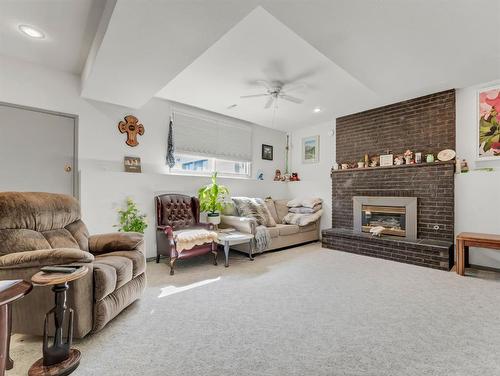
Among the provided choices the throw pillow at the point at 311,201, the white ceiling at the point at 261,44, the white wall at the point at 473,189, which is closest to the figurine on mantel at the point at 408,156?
the white wall at the point at 473,189

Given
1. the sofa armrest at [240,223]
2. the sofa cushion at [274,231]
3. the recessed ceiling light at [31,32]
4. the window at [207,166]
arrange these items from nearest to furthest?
the recessed ceiling light at [31,32]
the sofa armrest at [240,223]
the sofa cushion at [274,231]
the window at [207,166]

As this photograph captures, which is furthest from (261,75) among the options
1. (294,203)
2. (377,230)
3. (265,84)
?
(377,230)

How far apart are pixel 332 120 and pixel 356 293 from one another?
382 centimetres

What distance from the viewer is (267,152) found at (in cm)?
595

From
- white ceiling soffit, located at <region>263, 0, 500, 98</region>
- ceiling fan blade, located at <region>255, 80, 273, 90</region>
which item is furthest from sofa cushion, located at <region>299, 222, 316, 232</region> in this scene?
white ceiling soffit, located at <region>263, 0, 500, 98</region>

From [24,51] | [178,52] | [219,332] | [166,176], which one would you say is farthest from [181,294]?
[24,51]

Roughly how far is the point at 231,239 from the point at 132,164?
194 cm

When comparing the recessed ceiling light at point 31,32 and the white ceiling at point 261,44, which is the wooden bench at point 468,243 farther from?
the recessed ceiling light at point 31,32

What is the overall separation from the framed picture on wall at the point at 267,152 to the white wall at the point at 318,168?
59cm

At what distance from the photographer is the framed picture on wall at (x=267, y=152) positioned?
19.3ft

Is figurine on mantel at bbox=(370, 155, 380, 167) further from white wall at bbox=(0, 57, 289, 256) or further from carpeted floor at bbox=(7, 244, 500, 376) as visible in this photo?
white wall at bbox=(0, 57, 289, 256)

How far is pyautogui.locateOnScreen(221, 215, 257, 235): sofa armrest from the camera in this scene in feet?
13.1

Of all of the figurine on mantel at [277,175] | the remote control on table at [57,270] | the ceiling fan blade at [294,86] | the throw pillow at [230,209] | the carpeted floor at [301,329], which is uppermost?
the ceiling fan blade at [294,86]

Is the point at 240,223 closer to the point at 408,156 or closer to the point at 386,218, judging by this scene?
the point at 386,218
